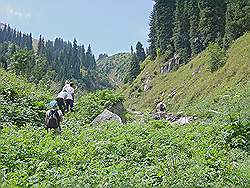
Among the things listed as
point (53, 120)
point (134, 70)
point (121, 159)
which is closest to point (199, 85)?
point (53, 120)

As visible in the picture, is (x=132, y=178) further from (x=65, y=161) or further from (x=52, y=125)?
(x=52, y=125)

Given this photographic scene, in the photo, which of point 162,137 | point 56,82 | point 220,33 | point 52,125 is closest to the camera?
point 162,137

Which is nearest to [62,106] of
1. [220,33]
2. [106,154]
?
[106,154]

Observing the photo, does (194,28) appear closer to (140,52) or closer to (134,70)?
(134,70)

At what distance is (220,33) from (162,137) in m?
51.9

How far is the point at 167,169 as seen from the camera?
8.69 metres

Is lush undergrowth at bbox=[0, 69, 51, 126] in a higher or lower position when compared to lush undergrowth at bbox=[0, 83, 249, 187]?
higher

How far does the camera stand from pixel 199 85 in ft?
177

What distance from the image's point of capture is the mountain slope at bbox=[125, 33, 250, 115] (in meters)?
39.7

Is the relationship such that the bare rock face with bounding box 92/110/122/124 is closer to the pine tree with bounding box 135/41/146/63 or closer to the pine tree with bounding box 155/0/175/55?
the pine tree with bounding box 155/0/175/55

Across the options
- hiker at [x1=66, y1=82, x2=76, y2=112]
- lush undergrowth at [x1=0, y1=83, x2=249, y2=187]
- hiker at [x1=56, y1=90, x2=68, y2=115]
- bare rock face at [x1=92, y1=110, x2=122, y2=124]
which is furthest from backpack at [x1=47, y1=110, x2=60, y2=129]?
hiker at [x1=66, y1=82, x2=76, y2=112]

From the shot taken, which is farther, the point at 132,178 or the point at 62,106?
the point at 62,106

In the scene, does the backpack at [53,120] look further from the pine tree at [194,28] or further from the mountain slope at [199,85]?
the pine tree at [194,28]

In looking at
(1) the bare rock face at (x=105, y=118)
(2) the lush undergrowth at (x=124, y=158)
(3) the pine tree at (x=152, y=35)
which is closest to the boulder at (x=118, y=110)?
(1) the bare rock face at (x=105, y=118)
